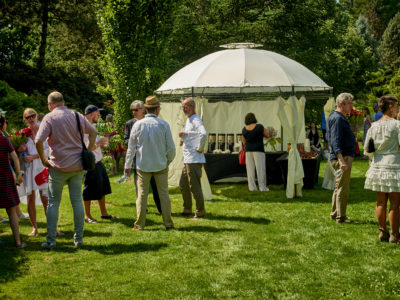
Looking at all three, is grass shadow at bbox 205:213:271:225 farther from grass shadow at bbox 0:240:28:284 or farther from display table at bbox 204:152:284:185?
display table at bbox 204:152:284:185

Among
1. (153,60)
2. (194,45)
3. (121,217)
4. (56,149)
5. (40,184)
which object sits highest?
(194,45)

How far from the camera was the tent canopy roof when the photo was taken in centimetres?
1098

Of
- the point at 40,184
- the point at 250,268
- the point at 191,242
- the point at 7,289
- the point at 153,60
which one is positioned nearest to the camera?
the point at 7,289

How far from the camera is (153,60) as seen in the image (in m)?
12.8

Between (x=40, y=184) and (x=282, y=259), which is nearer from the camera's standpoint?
(x=282, y=259)

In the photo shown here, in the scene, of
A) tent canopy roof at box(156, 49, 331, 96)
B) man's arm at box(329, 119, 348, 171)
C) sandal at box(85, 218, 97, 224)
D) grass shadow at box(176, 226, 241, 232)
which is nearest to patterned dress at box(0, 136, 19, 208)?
sandal at box(85, 218, 97, 224)

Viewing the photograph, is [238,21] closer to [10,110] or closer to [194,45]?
[194,45]

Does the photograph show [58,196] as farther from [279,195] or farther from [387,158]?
[279,195]

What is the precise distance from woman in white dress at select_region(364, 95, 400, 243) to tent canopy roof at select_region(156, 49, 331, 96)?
4.72 metres

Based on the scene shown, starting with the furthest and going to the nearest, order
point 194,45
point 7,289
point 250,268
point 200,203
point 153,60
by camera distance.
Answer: point 194,45, point 153,60, point 200,203, point 250,268, point 7,289

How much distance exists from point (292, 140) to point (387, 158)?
4395mm

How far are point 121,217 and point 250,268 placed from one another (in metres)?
3.71

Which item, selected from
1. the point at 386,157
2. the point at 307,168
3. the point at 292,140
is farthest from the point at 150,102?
the point at 307,168

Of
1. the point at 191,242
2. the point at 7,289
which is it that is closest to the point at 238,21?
the point at 191,242
